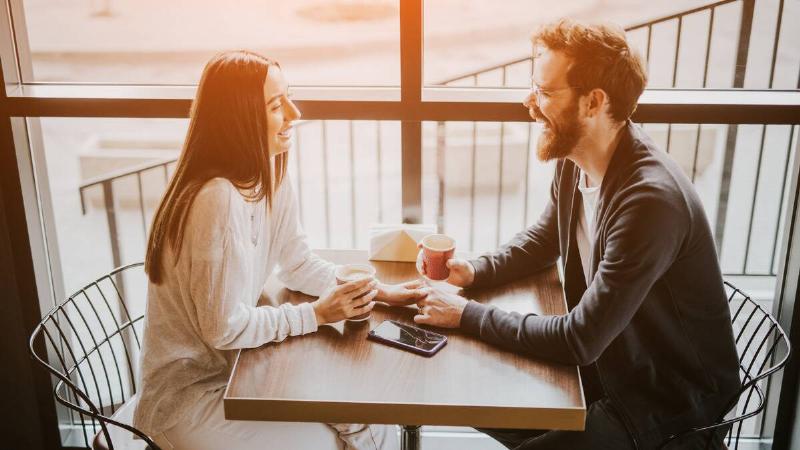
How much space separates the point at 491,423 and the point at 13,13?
1.79m

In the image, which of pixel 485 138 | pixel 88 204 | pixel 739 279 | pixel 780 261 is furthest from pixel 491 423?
pixel 88 204

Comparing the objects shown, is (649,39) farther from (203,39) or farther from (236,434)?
(203,39)

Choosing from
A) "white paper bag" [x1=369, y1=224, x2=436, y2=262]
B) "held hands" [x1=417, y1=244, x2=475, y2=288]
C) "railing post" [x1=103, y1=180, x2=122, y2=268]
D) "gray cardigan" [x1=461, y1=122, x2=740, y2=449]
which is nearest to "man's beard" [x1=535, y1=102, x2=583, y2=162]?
"gray cardigan" [x1=461, y1=122, x2=740, y2=449]

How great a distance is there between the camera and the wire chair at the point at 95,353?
1673 millimetres

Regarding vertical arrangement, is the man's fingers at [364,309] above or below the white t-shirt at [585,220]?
below

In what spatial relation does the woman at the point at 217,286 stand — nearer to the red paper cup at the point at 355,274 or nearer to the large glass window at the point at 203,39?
the red paper cup at the point at 355,274

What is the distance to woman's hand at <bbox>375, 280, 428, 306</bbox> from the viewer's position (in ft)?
5.34

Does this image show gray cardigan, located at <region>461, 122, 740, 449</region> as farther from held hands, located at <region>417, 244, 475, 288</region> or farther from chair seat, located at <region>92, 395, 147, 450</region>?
chair seat, located at <region>92, 395, 147, 450</region>

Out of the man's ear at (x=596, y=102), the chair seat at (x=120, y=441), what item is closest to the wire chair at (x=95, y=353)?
the chair seat at (x=120, y=441)

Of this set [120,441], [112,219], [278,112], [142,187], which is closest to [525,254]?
[278,112]

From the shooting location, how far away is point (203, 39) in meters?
5.04

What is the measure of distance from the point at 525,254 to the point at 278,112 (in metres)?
0.74

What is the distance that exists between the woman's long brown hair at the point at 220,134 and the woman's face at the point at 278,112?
0.14 feet

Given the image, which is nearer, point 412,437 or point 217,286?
point 217,286
